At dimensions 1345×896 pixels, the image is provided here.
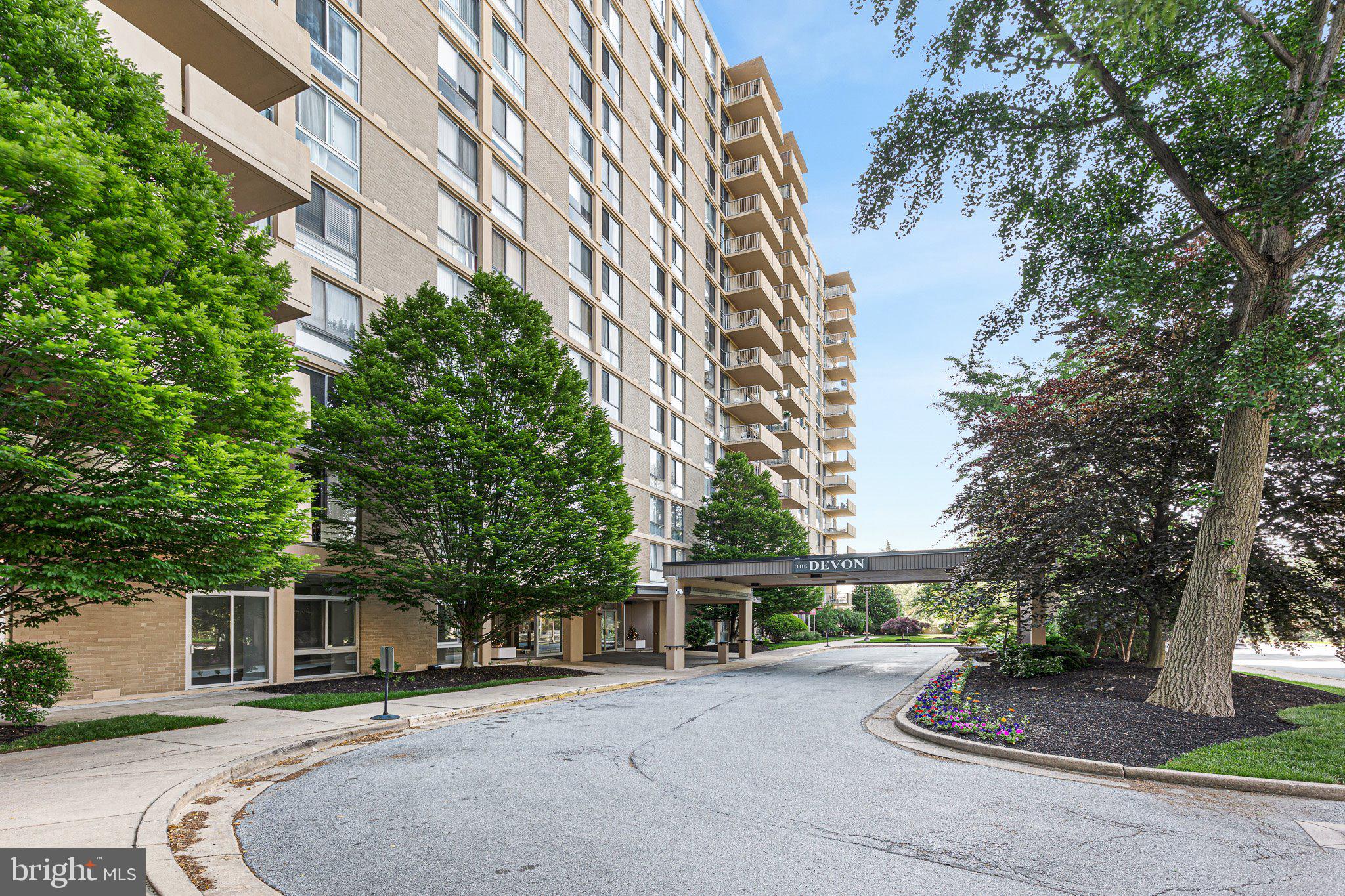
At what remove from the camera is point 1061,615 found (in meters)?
18.3

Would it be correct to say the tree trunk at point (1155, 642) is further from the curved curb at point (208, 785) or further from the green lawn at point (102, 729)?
the green lawn at point (102, 729)

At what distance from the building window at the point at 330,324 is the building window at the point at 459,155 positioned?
6117 millimetres

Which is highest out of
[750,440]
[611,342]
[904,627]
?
[611,342]

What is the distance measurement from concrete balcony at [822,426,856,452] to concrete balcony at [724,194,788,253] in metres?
29.5

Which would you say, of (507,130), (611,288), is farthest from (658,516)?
(507,130)

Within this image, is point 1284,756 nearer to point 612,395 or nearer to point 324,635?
point 324,635

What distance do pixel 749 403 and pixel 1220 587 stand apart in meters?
36.5

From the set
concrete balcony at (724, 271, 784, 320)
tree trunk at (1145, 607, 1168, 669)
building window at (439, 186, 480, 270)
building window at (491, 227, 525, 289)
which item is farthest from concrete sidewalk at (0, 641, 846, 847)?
concrete balcony at (724, 271, 784, 320)

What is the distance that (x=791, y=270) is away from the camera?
186 ft

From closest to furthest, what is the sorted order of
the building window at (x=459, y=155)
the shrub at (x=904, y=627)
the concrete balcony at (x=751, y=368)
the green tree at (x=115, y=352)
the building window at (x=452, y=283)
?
the green tree at (x=115, y=352)
the building window at (x=452, y=283)
the building window at (x=459, y=155)
the concrete balcony at (x=751, y=368)
the shrub at (x=904, y=627)

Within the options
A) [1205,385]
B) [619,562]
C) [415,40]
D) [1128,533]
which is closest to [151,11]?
[415,40]

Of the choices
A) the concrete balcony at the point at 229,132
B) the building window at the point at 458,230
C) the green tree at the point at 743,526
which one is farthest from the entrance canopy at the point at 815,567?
the concrete balcony at the point at 229,132

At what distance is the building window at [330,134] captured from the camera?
1870cm

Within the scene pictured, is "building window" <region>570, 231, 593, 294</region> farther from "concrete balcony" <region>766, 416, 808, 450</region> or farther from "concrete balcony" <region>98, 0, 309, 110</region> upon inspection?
"concrete balcony" <region>766, 416, 808, 450</region>
